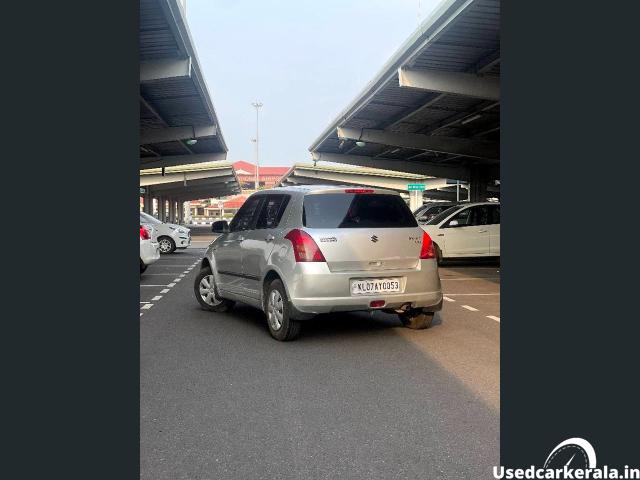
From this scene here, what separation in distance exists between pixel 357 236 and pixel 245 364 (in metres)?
1.79

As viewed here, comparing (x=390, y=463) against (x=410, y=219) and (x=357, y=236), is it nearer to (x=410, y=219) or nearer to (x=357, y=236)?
(x=357, y=236)

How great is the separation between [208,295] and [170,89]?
11.8 metres

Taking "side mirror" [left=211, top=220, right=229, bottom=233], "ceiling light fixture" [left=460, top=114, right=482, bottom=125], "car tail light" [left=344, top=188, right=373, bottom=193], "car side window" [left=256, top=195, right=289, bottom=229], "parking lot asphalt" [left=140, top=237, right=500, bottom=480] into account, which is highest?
"ceiling light fixture" [left=460, top=114, right=482, bottom=125]

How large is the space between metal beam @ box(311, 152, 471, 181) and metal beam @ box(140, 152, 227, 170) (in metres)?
5.80

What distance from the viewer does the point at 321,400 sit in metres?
4.81

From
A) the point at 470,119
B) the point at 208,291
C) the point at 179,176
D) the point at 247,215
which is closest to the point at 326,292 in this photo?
the point at 247,215

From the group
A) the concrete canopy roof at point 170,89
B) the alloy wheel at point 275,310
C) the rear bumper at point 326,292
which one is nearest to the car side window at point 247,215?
the alloy wheel at point 275,310

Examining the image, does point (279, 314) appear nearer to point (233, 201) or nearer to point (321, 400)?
point (321, 400)

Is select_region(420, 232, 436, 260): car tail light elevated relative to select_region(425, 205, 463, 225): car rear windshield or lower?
lower

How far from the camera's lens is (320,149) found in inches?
1444

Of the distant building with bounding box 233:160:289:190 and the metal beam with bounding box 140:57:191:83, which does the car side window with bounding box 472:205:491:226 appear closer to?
the metal beam with bounding box 140:57:191:83

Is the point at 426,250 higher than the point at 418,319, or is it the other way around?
the point at 426,250

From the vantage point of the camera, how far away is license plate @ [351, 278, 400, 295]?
6758 mm

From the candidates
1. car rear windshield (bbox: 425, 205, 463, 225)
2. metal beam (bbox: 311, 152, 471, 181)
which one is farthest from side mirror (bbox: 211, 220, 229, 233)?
metal beam (bbox: 311, 152, 471, 181)
